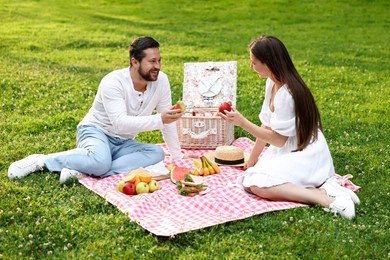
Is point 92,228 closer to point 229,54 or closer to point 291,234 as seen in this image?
point 291,234

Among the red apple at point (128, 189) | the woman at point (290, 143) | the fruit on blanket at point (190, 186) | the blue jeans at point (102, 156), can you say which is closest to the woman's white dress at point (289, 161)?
the woman at point (290, 143)

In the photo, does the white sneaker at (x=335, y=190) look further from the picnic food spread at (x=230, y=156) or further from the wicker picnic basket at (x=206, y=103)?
the wicker picnic basket at (x=206, y=103)

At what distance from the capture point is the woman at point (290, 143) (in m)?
6.29

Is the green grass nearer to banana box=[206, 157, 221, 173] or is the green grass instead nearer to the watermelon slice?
the watermelon slice

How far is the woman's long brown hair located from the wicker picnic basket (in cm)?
220

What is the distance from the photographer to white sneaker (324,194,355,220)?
19.8 ft

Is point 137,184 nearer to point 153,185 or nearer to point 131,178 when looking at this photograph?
point 131,178

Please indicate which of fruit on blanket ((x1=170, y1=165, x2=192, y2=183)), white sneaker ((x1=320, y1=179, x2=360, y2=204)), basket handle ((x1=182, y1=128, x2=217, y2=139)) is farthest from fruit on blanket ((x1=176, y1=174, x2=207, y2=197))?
basket handle ((x1=182, y1=128, x2=217, y2=139))

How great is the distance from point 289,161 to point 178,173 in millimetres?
1412

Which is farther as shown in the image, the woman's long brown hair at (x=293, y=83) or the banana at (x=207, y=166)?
the banana at (x=207, y=166)

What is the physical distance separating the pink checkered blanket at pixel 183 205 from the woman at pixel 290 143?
17cm

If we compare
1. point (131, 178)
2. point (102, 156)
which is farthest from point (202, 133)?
point (131, 178)

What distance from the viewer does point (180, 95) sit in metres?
10.9

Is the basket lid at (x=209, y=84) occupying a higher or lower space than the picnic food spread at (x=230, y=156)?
higher
